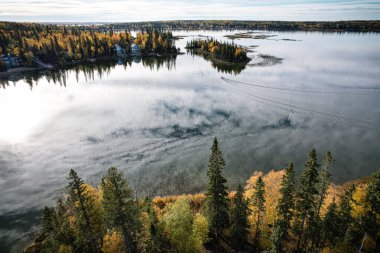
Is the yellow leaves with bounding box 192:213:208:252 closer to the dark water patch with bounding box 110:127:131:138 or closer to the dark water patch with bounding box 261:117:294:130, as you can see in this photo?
the dark water patch with bounding box 110:127:131:138

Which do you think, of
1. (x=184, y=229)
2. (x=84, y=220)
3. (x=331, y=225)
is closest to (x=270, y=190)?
(x=331, y=225)

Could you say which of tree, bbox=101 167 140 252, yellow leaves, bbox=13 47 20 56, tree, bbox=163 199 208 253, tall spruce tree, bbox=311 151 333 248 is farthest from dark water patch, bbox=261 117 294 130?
yellow leaves, bbox=13 47 20 56

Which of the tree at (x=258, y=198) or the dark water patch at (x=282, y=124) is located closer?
the tree at (x=258, y=198)

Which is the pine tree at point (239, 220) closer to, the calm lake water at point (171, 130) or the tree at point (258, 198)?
Answer: the tree at point (258, 198)

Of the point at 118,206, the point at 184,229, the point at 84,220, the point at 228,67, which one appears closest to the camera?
the point at 118,206

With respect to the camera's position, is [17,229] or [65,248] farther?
[17,229]

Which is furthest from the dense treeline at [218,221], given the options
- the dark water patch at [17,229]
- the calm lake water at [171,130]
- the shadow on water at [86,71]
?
the shadow on water at [86,71]

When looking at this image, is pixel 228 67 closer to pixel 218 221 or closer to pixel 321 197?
pixel 218 221
